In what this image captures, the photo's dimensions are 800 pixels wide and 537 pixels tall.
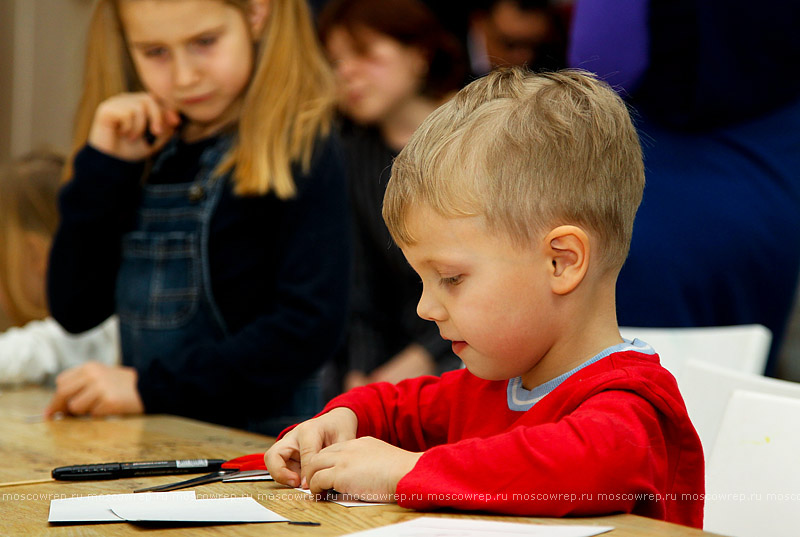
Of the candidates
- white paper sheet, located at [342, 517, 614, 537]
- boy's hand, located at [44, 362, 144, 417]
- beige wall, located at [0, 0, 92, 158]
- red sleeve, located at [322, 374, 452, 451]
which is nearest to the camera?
white paper sheet, located at [342, 517, 614, 537]

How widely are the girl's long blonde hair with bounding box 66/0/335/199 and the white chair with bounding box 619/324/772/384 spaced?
655 millimetres

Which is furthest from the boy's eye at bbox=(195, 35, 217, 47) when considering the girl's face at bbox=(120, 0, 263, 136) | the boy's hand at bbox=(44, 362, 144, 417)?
the boy's hand at bbox=(44, 362, 144, 417)

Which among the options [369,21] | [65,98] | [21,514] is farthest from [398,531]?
[65,98]

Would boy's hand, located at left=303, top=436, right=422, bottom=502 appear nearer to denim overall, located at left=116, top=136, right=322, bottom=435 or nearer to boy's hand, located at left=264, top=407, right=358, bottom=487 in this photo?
boy's hand, located at left=264, top=407, right=358, bottom=487

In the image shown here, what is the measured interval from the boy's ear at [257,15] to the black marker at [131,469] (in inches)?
37.1

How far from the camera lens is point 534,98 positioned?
864mm

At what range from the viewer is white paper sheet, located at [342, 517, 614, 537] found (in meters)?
0.66

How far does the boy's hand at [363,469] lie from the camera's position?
2.53 ft

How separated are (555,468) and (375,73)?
6.71 ft

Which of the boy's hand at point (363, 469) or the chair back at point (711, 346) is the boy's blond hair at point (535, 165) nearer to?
the boy's hand at point (363, 469)

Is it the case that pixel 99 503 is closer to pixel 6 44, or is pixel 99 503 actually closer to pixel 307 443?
pixel 307 443

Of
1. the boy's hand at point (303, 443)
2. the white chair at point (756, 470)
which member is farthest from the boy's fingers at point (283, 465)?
the white chair at point (756, 470)

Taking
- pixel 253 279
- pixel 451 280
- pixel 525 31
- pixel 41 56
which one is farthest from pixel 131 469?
pixel 41 56

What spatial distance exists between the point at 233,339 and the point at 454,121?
77 centimetres
